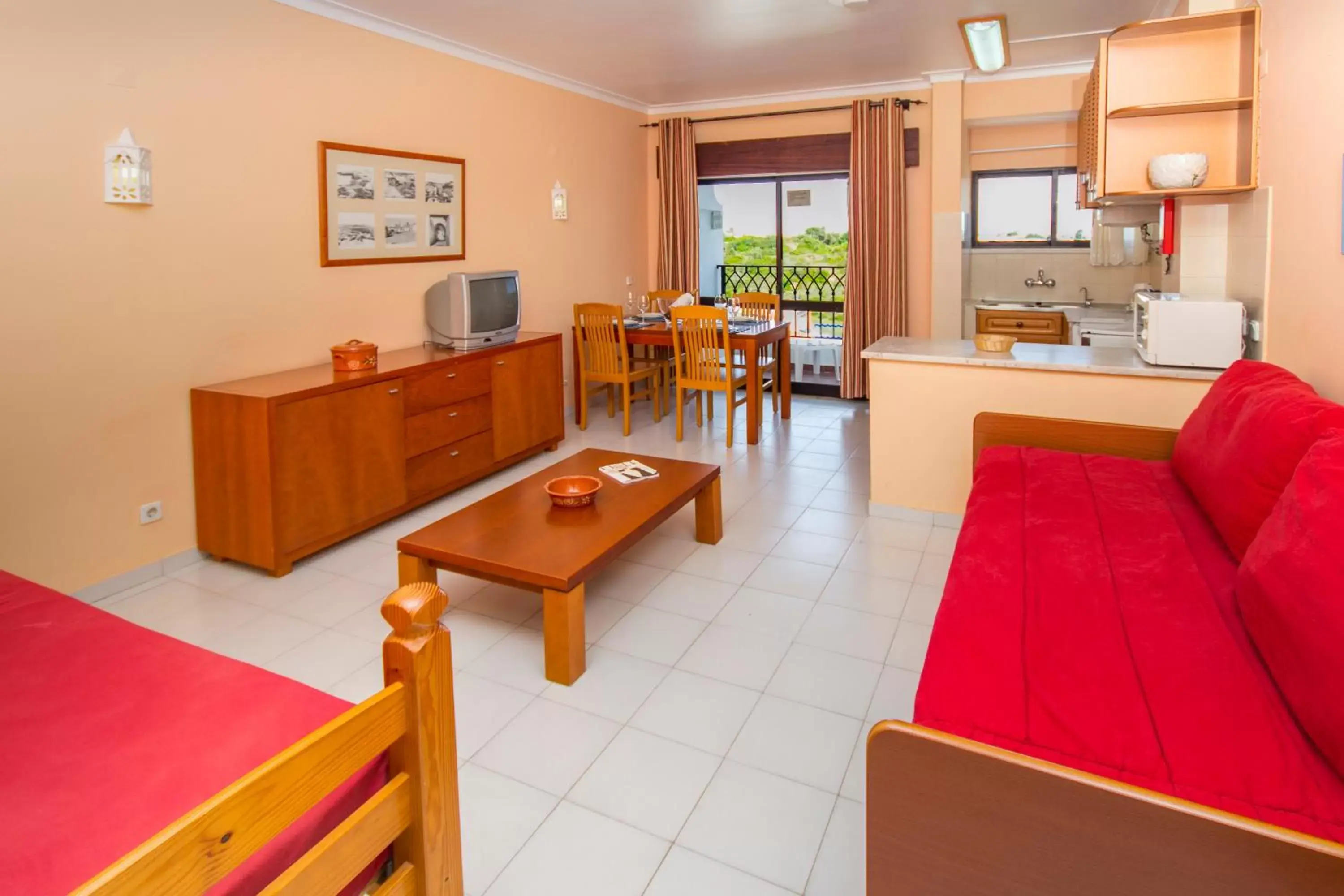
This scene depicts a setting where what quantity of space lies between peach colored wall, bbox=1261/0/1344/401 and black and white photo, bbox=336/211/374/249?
13.1ft

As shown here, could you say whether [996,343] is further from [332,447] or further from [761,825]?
[332,447]

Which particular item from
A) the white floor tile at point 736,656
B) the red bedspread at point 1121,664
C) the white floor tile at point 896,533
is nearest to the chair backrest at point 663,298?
the white floor tile at point 896,533

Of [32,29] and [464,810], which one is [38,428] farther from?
[464,810]

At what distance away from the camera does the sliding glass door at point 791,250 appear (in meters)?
7.02

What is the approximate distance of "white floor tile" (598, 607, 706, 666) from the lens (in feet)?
8.96

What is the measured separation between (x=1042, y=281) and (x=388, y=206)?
4981 mm

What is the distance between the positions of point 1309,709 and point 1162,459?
6.58 feet

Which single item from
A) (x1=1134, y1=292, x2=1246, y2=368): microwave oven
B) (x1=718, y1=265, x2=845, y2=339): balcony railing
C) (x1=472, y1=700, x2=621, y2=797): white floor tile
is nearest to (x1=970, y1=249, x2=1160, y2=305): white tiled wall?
(x1=718, y1=265, x2=845, y2=339): balcony railing

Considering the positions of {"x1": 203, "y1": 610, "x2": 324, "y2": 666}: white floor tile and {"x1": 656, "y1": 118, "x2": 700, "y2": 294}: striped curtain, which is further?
{"x1": 656, "y1": 118, "x2": 700, "y2": 294}: striped curtain

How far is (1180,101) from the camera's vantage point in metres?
3.27

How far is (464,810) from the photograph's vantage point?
6.48 ft

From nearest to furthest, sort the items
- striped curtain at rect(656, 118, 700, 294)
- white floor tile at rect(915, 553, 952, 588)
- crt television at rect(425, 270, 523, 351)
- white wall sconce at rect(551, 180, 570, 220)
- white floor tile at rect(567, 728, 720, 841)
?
white floor tile at rect(567, 728, 720, 841)
white floor tile at rect(915, 553, 952, 588)
crt television at rect(425, 270, 523, 351)
white wall sconce at rect(551, 180, 570, 220)
striped curtain at rect(656, 118, 700, 294)

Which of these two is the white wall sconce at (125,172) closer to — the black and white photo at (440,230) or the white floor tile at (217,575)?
the white floor tile at (217,575)

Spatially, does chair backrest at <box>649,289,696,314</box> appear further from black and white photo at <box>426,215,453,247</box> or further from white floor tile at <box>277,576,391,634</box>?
white floor tile at <box>277,576,391,634</box>
